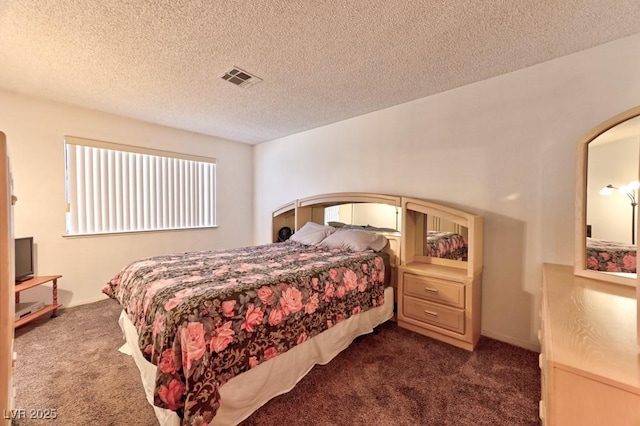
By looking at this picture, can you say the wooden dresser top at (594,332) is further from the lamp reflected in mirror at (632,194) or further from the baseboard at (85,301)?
the baseboard at (85,301)

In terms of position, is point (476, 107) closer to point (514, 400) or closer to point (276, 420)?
point (514, 400)

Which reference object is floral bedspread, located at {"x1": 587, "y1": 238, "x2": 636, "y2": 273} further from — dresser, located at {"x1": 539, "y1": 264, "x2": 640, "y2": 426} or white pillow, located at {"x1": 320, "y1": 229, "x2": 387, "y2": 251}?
white pillow, located at {"x1": 320, "y1": 229, "x2": 387, "y2": 251}

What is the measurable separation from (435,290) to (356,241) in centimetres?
90

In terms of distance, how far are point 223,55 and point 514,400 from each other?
10.2 ft

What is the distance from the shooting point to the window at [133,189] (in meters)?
3.20

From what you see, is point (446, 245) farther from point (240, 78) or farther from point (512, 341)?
point (240, 78)

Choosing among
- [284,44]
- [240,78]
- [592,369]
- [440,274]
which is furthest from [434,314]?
[240,78]

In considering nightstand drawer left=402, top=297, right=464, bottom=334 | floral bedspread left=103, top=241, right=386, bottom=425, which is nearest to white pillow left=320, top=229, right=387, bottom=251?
floral bedspread left=103, top=241, right=386, bottom=425

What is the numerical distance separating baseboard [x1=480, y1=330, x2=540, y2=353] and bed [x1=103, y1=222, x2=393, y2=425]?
924mm

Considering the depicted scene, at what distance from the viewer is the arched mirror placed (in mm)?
1531

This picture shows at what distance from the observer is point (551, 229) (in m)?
2.07

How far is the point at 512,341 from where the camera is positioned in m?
2.25

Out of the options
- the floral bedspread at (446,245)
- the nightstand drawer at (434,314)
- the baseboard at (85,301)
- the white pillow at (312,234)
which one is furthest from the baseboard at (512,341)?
the baseboard at (85,301)

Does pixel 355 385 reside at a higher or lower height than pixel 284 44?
lower
